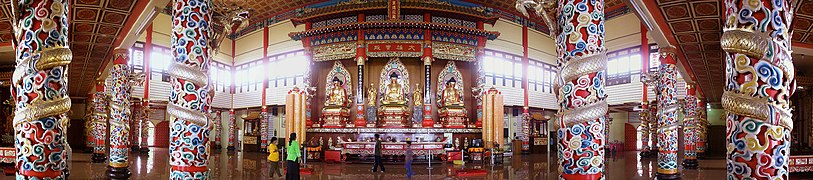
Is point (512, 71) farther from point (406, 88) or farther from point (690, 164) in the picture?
point (690, 164)

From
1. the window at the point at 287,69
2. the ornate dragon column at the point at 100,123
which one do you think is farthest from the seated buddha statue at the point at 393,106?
the ornate dragon column at the point at 100,123

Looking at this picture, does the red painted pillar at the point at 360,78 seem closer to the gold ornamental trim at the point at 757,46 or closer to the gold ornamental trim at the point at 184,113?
the gold ornamental trim at the point at 184,113

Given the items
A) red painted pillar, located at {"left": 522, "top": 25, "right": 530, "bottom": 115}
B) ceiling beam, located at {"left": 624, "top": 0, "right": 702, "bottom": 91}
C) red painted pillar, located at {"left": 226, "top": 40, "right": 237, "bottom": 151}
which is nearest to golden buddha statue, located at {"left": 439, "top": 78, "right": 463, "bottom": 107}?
red painted pillar, located at {"left": 522, "top": 25, "right": 530, "bottom": 115}

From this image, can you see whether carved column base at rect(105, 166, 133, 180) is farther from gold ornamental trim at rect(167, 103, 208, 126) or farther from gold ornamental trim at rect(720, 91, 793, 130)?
gold ornamental trim at rect(720, 91, 793, 130)

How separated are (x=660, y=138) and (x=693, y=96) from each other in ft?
16.2

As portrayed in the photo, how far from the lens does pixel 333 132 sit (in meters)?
18.5

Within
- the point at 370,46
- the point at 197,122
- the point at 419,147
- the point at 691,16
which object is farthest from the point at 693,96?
the point at 197,122

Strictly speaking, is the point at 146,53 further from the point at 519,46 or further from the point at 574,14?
the point at 574,14

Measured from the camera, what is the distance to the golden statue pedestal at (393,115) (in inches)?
714

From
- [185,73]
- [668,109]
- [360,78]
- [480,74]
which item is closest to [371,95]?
[360,78]

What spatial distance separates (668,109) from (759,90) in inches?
314

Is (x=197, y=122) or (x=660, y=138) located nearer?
(x=197, y=122)

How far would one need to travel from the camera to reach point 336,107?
61.5ft

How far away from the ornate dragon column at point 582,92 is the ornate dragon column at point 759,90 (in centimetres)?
77
